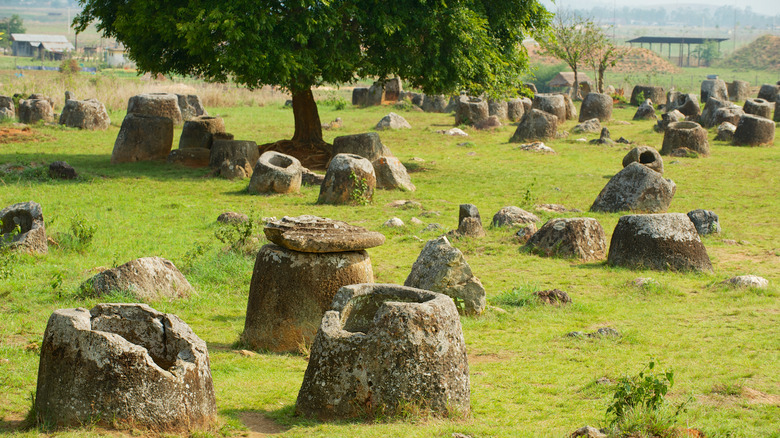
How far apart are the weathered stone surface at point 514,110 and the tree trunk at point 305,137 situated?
1457 cm

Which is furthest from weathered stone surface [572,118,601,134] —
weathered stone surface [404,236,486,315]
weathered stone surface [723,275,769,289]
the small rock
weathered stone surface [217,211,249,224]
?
weathered stone surface [404,236,486,315]

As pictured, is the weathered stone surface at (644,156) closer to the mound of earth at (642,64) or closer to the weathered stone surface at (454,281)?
the weathered stone surface at (454,281)

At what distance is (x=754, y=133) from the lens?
88.3 ft

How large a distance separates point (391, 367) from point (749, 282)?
22.0ft

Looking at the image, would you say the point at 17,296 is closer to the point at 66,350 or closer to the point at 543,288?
the point at 66,350

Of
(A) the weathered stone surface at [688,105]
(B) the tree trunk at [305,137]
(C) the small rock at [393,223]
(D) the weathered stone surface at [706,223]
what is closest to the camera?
(D) the weathered stone surface at [706,223]

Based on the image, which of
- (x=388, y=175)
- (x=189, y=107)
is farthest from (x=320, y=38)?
(x=189, y=107)

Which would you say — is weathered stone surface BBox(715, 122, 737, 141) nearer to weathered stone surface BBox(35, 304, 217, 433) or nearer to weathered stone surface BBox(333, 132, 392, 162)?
weathered stone surface BBox(333, 132, 392, 162)

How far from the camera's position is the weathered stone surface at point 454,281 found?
9.43m

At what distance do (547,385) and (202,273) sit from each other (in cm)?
541

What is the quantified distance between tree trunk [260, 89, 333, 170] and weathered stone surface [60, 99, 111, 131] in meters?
8.65

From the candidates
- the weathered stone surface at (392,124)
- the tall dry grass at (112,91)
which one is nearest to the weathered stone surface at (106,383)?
the weathered stone surface at (392,124)

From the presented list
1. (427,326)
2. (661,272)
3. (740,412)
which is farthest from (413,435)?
(661,272)

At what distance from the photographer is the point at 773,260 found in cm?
1252
